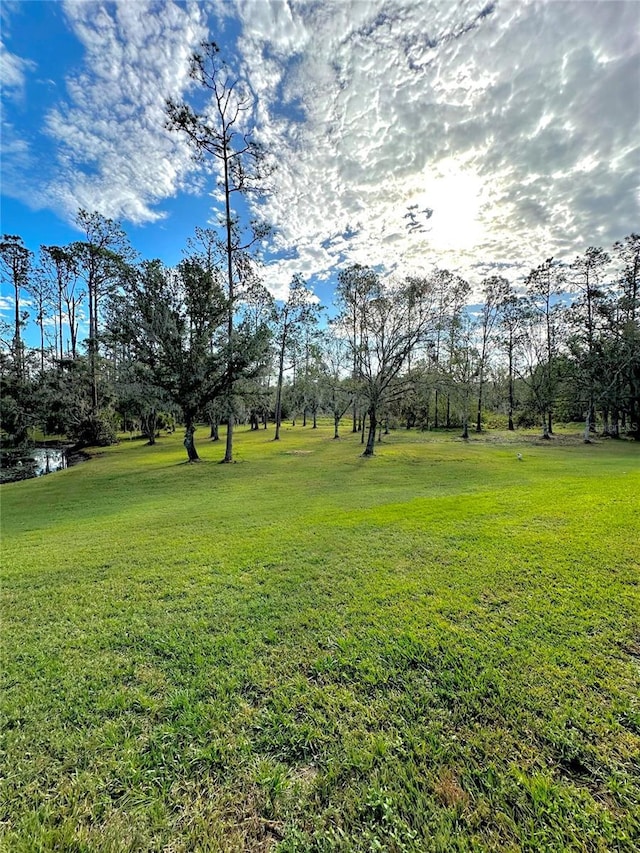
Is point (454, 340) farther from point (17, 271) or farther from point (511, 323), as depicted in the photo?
point (17, 271)

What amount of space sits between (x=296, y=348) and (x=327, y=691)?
29363mm

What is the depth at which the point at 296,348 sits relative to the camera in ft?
100

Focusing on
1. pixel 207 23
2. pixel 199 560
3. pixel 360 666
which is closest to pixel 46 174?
pixel 207 23

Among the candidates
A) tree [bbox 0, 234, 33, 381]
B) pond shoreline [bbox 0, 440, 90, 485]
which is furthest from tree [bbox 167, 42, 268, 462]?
tree [bbox 0, 234, 33, 381]

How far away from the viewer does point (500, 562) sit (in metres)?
4.97

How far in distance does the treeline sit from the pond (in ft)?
9.58

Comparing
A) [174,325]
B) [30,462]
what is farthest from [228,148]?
[30,462]

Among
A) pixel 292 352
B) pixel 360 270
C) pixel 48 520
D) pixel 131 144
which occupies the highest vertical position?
pixel 131 144

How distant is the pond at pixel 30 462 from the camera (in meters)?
17.1

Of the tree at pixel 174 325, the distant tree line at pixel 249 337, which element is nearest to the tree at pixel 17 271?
the distant tree line at pixel 249 337

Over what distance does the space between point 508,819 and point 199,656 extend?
2.50m

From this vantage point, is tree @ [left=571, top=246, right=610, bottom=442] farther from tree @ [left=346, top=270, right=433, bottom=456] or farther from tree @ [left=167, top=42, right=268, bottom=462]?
tree @ [left=167, top=42, right=268, bottom=462]

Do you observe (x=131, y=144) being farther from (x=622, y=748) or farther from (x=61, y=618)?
(x=622, y=748)

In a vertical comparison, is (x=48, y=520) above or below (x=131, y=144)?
below
